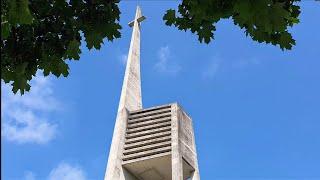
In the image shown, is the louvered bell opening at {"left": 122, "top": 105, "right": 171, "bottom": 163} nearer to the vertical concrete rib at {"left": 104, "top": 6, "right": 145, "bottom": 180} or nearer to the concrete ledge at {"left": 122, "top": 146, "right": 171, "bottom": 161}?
the concrete ledge at {"left": 122, "top": 146, "right": 171, "bottom": 161}

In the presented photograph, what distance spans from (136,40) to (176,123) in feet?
33.9

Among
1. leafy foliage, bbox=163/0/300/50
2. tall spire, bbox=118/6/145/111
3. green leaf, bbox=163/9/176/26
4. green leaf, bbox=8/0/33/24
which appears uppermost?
tall spire, bbox=118/6/145/111

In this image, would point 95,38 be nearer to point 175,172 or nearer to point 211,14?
point 211,14

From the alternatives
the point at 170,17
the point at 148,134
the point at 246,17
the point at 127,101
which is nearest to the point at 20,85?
the point at 170,17

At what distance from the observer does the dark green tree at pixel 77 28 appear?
3785 millimetres

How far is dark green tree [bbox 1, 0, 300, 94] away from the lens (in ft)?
12.4

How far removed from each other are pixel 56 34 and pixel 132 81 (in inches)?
942

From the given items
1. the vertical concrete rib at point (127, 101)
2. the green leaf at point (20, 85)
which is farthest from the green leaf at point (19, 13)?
the vertical concrete rib at point (127, 101)

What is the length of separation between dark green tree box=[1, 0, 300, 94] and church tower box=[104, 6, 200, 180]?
55.0 ft

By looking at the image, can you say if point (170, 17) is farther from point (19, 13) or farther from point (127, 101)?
point (127, 101)

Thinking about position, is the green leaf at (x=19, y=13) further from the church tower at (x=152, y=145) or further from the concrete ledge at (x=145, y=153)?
the concrete ledge at (x=145, y=153)

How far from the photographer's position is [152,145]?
74.5 feet

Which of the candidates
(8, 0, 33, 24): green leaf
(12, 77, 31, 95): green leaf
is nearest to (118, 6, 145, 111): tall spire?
(12, 77, 31, 95): green leaf

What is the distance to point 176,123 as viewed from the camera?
23.3 metres
